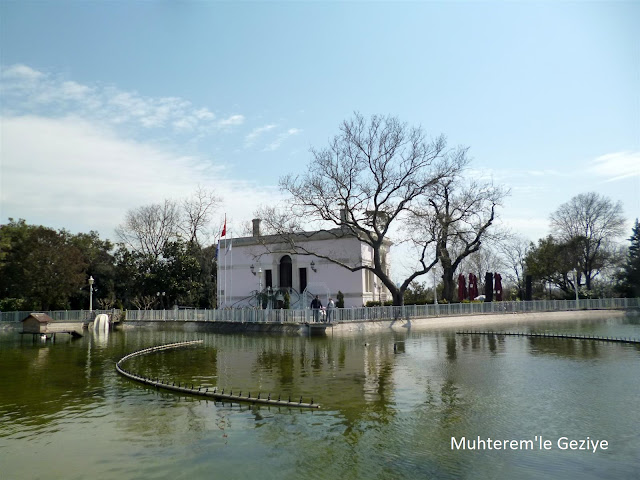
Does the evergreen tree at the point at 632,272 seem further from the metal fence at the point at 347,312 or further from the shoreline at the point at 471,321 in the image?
the shoreline at the point at 471,321

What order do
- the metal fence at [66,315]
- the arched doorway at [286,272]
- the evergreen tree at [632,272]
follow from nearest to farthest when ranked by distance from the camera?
1. the metal fence at [66,315]
2. the arched doorway at [286,272]
3. the evergreen tree at [632,272]

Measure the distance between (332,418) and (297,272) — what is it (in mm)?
27364

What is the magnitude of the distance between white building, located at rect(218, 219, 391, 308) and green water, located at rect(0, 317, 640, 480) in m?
17.9

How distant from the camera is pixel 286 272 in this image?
36.1 meters

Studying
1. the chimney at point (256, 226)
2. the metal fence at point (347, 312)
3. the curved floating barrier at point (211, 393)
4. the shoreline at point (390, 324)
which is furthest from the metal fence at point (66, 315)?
the curved floating barrier at point (211, 393)

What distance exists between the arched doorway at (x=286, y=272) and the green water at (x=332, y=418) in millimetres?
20327

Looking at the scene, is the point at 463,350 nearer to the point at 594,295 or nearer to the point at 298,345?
the point at 298,345

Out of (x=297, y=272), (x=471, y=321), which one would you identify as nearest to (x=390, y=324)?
(x=471, y=321)

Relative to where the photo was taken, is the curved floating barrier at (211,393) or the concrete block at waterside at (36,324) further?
the concrete block at waterside at (36,324)

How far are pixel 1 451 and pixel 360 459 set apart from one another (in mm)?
5281

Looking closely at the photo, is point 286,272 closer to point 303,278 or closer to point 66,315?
point 303,278

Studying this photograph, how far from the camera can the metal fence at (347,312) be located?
2475cm

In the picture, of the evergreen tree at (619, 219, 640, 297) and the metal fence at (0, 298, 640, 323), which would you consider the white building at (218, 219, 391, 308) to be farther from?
the evergreen tree at (619, 219, 640, 297)

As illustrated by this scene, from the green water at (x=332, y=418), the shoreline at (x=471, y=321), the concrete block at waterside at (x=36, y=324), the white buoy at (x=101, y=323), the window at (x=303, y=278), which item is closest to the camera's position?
the green water at (x=332, y=418)
